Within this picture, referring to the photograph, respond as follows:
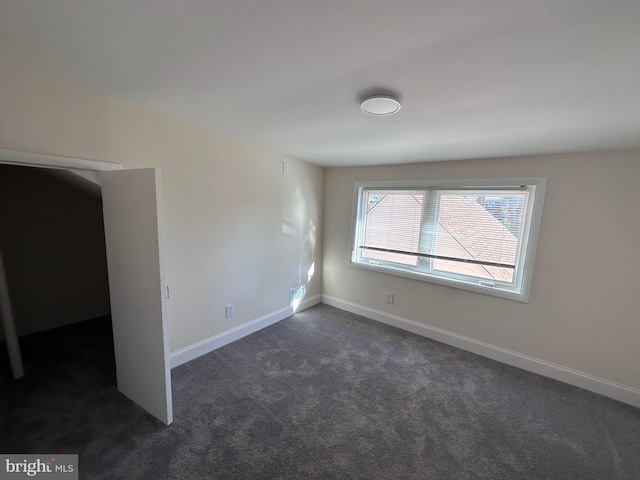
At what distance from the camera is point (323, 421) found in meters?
1.85

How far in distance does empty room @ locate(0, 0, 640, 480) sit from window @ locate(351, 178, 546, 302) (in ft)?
0.07

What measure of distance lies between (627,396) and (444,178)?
2.41 metres

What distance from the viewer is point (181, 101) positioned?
1.75 m

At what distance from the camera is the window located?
2562 mm

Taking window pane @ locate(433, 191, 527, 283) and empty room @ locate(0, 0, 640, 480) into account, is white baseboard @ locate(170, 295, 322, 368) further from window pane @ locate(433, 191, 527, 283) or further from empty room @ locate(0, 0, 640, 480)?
window pane @ locate(433, 191, 527, 283)

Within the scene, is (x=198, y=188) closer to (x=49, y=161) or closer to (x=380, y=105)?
(x=49, y=161)

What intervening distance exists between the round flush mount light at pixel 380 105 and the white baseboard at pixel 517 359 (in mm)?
2545

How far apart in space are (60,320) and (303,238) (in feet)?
9.92

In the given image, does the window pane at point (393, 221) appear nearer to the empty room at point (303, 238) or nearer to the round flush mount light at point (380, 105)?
the empty room at point (303, 238)

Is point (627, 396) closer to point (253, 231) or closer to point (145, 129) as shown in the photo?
point (253, 231)

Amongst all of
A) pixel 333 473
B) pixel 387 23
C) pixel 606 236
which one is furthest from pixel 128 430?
pixel 606 236

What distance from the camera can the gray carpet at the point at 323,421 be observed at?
1538 millimetres

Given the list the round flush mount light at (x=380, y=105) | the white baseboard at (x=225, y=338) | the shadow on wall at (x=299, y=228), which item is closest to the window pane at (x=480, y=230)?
the shadow on wall at (x=299, y=228)

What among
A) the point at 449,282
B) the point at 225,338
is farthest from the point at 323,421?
the point at 449,282
